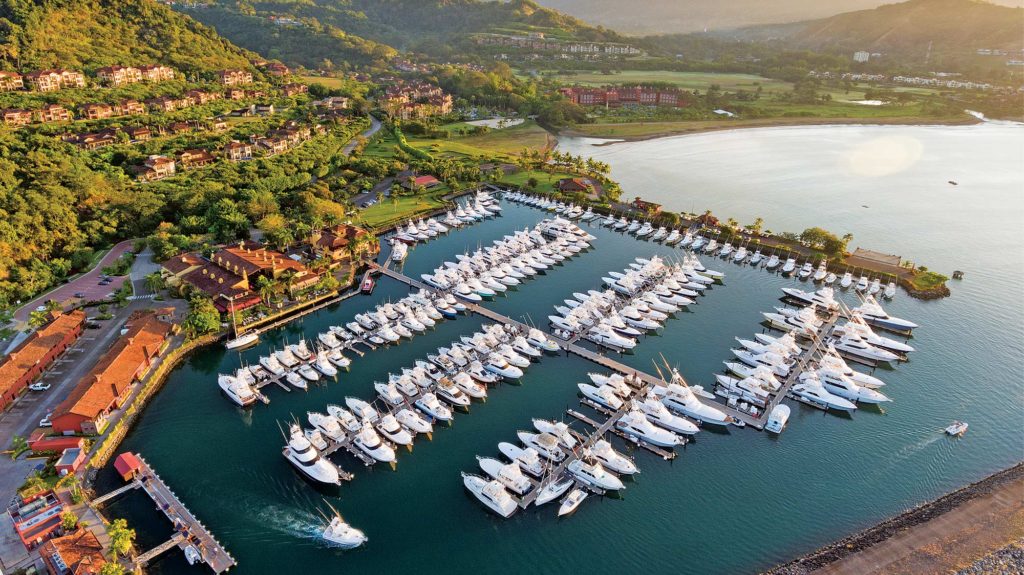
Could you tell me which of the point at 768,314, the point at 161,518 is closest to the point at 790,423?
the point at 768,314

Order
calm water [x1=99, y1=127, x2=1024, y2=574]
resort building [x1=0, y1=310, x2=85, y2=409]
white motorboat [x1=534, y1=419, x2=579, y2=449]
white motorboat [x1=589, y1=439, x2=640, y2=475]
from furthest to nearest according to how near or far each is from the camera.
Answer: resort building [x1=0, y1=310, x2=85, y2=409]
white motorboat [x1=534, y1=419, x2=579, y2=449]
white motorboat [x1=589, y1=439, x2=640, y2=475]
calm water [x1=99, y1=127, x2=1024, y2=574]

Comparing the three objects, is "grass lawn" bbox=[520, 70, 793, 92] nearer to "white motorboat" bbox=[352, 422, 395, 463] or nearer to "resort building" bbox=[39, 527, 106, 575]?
"white motorboat" bbox=[352, 422, 395, 463]

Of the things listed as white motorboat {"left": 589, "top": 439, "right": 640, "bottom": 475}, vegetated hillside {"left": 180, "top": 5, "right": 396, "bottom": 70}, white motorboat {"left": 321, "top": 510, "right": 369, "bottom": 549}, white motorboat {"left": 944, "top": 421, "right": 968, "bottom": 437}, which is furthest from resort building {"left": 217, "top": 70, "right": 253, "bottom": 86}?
white motorboat {"left": 944, "top": 421, "right": 968, "bottom": 437}

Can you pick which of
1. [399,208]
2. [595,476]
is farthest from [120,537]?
[399,208]

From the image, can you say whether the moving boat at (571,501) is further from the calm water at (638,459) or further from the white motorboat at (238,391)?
the white motorboat at (238,391)

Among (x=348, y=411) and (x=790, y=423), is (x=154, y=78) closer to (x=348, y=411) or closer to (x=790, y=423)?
(x=348, y=411)
